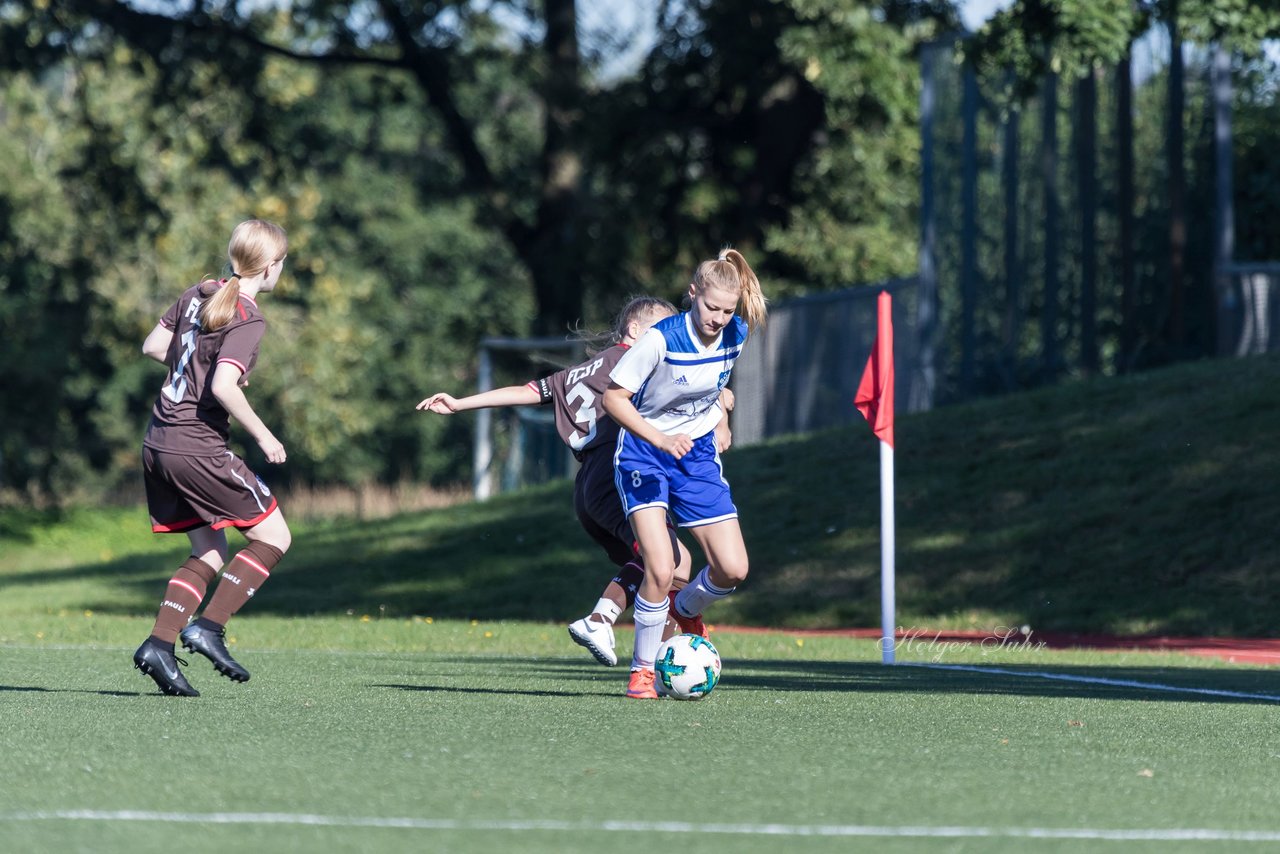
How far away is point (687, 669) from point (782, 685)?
51.4 inches

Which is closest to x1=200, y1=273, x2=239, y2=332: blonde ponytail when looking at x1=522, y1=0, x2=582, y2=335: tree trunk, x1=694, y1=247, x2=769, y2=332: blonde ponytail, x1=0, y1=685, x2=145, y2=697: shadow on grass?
x1=0, y1=685, x2=145, y2=697: shadow on grass

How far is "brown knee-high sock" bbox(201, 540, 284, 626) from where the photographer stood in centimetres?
784

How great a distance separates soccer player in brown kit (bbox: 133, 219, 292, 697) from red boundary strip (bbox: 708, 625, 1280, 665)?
22.8 feet

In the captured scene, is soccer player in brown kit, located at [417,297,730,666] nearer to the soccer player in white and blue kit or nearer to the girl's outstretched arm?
the girl's outstretched arm

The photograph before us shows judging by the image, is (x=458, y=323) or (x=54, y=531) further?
(x=458, y=323)

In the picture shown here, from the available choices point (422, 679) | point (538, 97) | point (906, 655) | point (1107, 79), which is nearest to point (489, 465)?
point (538, 97)

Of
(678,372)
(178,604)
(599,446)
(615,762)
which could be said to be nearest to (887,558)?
(599,446)

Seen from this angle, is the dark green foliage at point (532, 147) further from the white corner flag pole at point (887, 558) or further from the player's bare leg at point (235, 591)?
the player's bare leg at point (235, 591)

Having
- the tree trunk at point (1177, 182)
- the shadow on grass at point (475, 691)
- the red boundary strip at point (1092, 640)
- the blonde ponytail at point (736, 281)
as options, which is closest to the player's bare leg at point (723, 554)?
the shadow on grass at point (475, 691)

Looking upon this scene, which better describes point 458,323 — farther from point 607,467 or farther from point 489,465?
point 607,467

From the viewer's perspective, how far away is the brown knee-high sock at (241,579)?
7.84 metres

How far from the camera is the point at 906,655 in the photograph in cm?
1230

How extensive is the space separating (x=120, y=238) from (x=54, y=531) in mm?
4750

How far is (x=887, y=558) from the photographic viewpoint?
37.3ft
